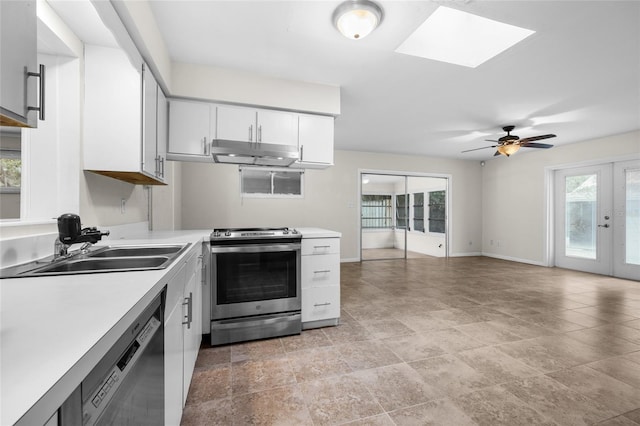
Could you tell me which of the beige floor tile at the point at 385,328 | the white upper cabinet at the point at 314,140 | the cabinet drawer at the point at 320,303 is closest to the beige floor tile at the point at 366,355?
the beige floor tile at the point at 385,328

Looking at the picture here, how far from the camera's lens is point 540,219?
19.6ft

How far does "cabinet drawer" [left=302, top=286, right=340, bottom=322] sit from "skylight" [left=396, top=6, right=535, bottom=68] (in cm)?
233

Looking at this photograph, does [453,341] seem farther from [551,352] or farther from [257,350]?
[257,350]

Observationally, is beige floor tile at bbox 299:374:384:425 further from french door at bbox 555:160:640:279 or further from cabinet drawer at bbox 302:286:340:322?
french door at bbox 555:160:640:279

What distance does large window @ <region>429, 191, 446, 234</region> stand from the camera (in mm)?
7250

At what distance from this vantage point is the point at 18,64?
0.81 m

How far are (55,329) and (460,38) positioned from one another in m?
3.16

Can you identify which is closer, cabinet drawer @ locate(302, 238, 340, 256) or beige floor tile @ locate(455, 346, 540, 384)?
beige floor tile @ locate(455, 346, 540, 384)

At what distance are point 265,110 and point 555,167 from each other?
6142 millimetres

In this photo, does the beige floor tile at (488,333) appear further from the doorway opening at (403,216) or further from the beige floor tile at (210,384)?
the doorway opening at (403,216)

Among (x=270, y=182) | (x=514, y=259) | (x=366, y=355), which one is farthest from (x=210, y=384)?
(x=514, y=259)

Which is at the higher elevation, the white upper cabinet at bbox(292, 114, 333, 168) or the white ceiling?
the white ceiling

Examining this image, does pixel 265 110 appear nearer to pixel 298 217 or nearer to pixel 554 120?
pixel 298 217

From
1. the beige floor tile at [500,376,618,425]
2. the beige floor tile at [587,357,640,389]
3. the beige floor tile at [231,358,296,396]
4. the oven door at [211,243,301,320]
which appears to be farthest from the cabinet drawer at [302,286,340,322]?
the beige floor tile at [587,357,640,389]
